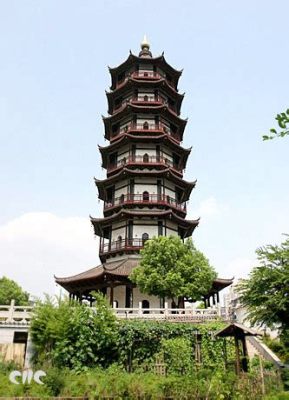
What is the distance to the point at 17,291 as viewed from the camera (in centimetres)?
4109

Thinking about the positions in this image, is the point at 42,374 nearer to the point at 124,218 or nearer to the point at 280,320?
the point at 280,320

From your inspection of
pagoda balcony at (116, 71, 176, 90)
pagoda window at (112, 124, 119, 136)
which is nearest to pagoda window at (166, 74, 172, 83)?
pagoda balcony at (116, 71, 176, 90)

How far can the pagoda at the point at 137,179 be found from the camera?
22.7 meters

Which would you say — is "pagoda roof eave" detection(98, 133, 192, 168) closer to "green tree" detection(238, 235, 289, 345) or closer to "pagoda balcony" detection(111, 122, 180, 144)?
"pagoda balcony" detection(111, 122, 180, 144)

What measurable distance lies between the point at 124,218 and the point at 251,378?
1411 centimetres

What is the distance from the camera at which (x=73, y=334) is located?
1389 cm

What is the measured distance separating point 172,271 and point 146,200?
7.15 meters

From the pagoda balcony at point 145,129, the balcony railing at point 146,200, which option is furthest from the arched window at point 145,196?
the pagoda balcony at point 145,129

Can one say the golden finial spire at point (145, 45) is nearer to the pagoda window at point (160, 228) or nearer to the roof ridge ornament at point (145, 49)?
the roof ridge ornament at point (145, 49)

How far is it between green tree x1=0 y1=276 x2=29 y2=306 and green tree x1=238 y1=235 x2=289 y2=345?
31.8 meters

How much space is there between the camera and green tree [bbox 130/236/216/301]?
1777 cm

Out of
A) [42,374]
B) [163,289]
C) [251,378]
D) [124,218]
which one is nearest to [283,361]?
[251,378]

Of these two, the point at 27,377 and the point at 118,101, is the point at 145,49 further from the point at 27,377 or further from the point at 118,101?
the point at 27,377

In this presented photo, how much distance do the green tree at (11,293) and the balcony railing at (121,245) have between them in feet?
65.9
